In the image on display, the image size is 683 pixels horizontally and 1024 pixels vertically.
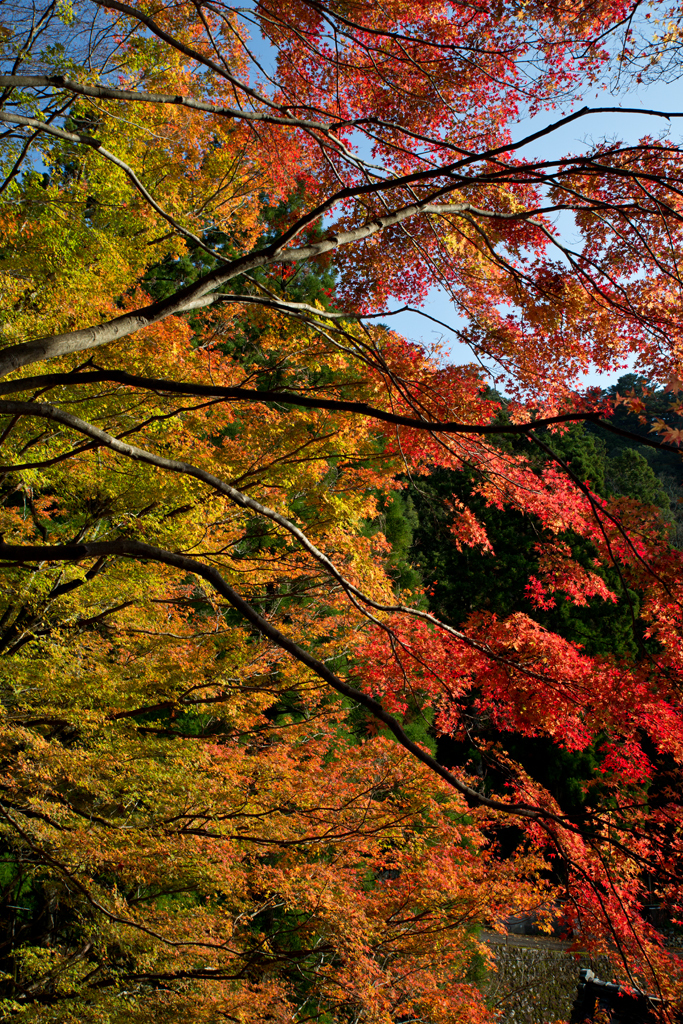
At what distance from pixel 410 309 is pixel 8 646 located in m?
4.77

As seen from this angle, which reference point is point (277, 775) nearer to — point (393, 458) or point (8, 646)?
point (8, 646)

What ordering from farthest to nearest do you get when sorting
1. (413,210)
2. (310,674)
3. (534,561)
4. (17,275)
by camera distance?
(534,561), (310,674), (17,275), (413,210)

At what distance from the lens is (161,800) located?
5414 mm

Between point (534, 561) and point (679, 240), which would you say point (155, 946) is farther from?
point (534, 561)

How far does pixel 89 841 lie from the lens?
15.6 ft

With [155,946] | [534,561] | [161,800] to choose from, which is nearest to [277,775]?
[161,800]

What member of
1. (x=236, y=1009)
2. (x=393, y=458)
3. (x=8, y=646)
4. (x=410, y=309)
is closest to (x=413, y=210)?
(x=410, y=309)

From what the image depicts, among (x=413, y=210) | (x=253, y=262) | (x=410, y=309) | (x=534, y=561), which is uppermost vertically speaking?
(x=534, y=561)

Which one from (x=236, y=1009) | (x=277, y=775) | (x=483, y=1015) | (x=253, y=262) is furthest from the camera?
(x=277, y=775)

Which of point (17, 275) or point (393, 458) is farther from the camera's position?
point (17, 275)

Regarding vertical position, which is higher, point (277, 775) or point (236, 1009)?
point (277, 775)

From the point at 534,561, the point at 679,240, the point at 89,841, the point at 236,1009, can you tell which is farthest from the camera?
the point at 534,561

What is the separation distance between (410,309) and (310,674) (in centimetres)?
496

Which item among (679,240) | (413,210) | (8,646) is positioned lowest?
(8,646)
